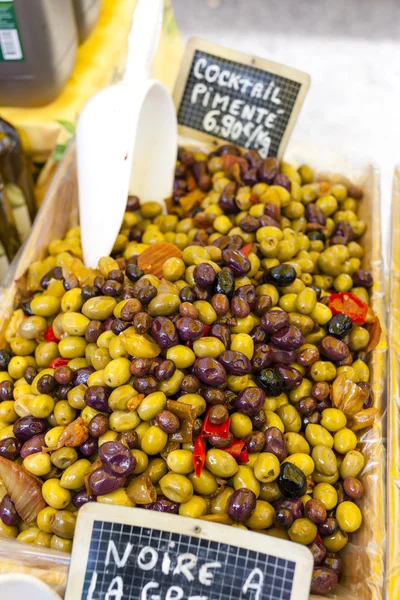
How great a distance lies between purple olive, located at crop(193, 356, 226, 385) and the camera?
47.8 inches

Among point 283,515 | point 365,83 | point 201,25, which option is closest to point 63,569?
point 283,515

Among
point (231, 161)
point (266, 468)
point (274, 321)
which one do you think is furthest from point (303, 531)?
point (231, 161)

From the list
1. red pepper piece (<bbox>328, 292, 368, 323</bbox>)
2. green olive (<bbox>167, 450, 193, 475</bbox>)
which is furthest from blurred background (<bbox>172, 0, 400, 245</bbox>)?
green olive (<bbox>167, 450, 193, 475</bbox>)

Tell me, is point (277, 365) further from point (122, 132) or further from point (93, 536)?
point (122, 132)

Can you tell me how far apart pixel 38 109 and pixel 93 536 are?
1850 millimetres

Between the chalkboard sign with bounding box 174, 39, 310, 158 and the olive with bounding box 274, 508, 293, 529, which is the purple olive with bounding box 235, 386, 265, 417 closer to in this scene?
the olive with bounding box 274, 508, 293, 529

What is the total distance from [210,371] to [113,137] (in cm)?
79

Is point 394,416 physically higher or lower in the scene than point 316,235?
lower

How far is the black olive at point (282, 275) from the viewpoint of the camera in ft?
4.81

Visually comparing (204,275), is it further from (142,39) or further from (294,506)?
(142,39)

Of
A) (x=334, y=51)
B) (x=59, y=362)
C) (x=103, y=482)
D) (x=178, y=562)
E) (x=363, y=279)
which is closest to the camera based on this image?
(x=178, y=562)

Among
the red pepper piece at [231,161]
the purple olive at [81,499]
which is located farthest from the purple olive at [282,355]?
the red pepper piece at [231,161]

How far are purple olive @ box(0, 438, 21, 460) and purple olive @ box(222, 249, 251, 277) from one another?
693 mm

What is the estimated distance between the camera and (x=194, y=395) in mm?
1234
